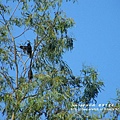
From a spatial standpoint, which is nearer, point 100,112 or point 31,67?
point 100,112

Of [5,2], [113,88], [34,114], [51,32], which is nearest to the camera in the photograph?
[34,114]

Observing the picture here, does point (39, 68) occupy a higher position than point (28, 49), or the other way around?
point (28, 49)

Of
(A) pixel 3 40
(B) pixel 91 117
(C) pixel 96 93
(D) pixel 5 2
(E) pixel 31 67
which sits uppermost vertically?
(D) pixel 5 2

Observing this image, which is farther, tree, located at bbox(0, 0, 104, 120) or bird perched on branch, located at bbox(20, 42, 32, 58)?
bird perched on branch, located at bbox(20, 42, 32, 58)

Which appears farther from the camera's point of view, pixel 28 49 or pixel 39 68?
pixel 39 68

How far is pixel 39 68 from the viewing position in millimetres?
4492

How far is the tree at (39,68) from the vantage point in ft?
13.2

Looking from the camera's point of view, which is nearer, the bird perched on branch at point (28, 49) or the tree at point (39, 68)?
the tree at point (39, 68)

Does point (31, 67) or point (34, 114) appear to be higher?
point (31, 67)

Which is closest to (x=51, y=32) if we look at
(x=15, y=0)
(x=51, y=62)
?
(x=51, y=62)

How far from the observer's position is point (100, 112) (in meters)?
4.15

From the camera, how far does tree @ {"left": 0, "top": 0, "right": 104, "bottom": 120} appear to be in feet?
13.2

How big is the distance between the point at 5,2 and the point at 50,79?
3.83ft

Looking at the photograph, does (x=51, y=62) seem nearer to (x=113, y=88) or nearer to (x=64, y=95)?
(x=64, y=95)
